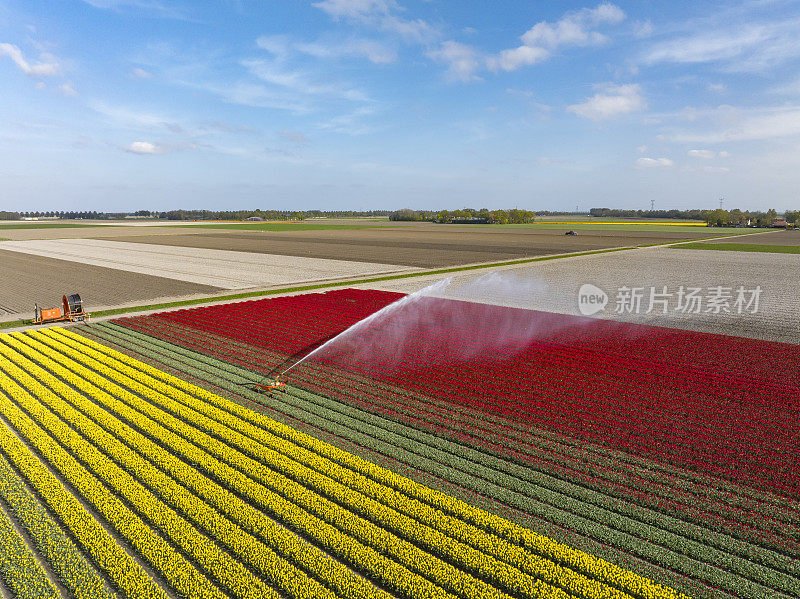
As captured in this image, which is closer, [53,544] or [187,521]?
[53,544]

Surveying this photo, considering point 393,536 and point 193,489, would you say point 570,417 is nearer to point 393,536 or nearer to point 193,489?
point 393,536

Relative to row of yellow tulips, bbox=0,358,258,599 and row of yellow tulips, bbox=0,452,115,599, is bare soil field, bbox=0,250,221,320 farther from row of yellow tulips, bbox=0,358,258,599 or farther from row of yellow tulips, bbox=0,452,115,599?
row of yellow tulips, bbox=0,452,115,599

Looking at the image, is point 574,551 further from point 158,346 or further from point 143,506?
point 158,346

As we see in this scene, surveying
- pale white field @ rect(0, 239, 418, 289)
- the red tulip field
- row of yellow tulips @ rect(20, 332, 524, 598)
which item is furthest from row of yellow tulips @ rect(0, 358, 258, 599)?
pale white field @ rect(0, 239, 418, 289)

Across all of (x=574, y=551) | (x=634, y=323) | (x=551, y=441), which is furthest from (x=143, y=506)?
(x=634, y=323)

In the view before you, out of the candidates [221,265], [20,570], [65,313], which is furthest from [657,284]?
[221,265]

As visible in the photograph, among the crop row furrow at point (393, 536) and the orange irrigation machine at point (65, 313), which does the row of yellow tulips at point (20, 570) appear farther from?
the orange irrigation machine at point (65, 313)
